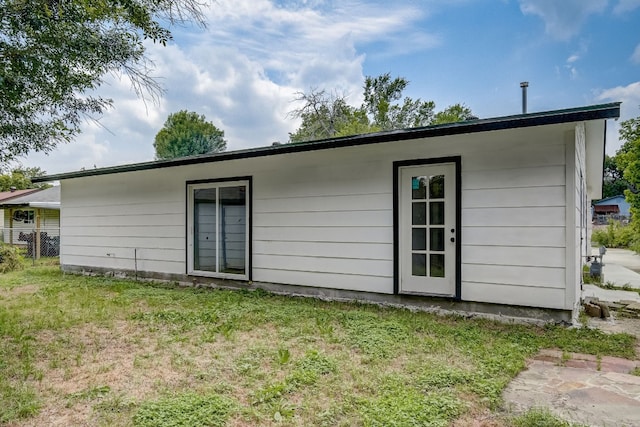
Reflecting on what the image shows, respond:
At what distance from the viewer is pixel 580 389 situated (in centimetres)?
248

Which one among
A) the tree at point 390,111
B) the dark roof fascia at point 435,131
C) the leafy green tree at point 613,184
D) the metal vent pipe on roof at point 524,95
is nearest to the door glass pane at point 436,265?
the dark roof fascia at point 435,131

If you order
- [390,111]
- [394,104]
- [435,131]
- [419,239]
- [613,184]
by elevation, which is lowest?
[419,239]

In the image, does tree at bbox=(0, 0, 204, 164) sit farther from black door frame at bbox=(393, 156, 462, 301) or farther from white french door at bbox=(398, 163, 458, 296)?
white french door at bbox=(398, 163, 458, 296)

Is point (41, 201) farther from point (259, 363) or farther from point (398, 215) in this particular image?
point (259, 363)

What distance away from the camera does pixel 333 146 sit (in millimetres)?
5082

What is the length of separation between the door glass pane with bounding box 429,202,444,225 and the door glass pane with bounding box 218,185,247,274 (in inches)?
119

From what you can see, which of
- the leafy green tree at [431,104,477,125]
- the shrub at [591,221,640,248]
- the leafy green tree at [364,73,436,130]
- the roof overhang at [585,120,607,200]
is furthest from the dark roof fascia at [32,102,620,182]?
the leafy green tree at [431,104,477,125]

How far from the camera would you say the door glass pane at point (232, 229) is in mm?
6379

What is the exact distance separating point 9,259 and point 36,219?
17.1 ft

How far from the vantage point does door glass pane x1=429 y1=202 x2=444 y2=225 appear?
15.4 feet

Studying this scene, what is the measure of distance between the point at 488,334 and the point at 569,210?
5.00 feet

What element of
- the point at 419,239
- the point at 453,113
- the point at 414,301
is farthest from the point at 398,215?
the point at 453,113

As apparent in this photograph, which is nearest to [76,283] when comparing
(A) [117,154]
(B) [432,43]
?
(B) [432,43]

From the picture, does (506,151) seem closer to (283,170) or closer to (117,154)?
(283,170)
